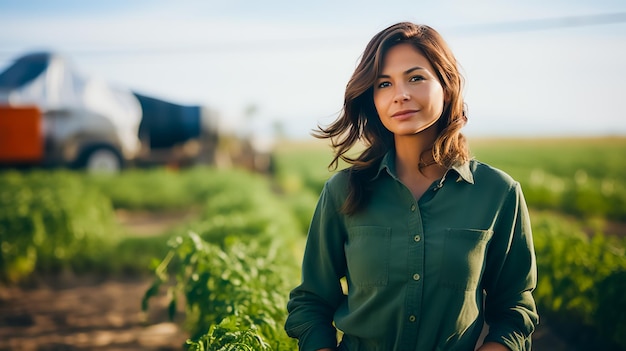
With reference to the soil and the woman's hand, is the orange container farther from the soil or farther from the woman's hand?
the woman's hand

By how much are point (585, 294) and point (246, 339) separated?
2614 millimetres

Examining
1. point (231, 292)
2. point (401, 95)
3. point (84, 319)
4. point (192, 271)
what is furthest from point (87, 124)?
point (401, 95)

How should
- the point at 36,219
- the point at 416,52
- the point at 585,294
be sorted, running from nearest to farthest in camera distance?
1. the point at 416,52
2. the point at 585,294
3. the point at 36,219

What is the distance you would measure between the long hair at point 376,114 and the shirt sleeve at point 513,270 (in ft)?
0.79

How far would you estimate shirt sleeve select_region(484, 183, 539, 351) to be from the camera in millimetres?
1878

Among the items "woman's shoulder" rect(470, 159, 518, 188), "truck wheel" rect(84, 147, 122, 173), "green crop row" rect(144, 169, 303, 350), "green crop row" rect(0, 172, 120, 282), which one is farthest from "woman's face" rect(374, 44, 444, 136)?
"truck wheel" rect(84, 147, 122, 173)

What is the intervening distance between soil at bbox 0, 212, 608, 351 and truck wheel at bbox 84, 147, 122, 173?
10.7 metres

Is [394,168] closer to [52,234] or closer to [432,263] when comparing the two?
[432,263]

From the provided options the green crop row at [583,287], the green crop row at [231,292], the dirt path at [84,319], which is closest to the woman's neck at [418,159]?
the green crop row at [231,292]

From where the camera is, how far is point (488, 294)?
2018 millimetres

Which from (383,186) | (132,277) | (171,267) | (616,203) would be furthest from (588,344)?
(616,203)

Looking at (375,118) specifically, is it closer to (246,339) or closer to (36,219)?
(246,339)

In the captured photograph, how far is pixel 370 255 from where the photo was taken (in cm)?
191

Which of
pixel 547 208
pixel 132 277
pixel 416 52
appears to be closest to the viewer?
pixel 416 52
